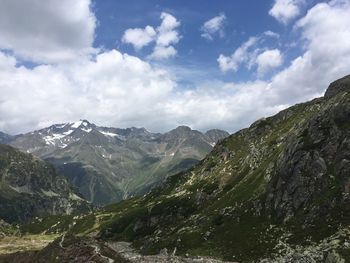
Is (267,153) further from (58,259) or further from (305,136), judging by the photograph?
(58,259)

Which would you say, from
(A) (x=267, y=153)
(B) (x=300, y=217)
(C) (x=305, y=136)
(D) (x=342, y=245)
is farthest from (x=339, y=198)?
(A) (x=267, y=153)

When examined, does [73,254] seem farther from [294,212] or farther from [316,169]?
[316,169]

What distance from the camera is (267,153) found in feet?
570

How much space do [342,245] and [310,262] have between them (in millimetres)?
6287

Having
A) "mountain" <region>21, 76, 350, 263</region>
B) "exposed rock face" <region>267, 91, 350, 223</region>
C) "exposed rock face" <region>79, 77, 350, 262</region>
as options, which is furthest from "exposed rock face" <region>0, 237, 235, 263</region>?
"exposed rock face" <region>267, 91, 350, 223</region>

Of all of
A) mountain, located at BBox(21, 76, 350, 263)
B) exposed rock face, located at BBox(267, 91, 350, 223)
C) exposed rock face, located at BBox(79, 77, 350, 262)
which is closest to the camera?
mountain, located at BBox(21, 76, 350, 263)

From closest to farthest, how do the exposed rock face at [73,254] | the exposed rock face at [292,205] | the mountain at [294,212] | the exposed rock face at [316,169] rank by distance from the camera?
1. the exposed rock face at [73,254]
2. the mountain at [294,212]
3. the exposed rock face at [292,205]
4. the exposed rock face at [316,169]

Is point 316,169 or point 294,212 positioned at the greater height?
point 316,169

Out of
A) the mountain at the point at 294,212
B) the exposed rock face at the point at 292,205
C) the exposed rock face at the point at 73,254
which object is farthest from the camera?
the exposed rock face at the point at 292,205

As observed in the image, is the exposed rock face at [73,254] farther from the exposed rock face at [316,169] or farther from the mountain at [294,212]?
the exposed rock face at [316,169]

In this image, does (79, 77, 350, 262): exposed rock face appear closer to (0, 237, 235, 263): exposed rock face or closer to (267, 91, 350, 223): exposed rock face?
(267, 91, 350, 223): exposed rock face

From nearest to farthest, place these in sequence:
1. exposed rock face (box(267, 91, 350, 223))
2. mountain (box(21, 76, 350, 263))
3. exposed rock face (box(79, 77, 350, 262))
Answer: mountain (box(21, 76, 350, 263))
exposed rock face (box(79, 77, 350, 262))
exposed rock face (box(267, 91, 350, 223))

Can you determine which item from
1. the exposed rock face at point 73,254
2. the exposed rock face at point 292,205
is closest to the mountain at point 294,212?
the exposed rock face at point 292,205

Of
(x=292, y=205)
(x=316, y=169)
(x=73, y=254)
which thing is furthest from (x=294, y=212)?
(x=73, y=254)
